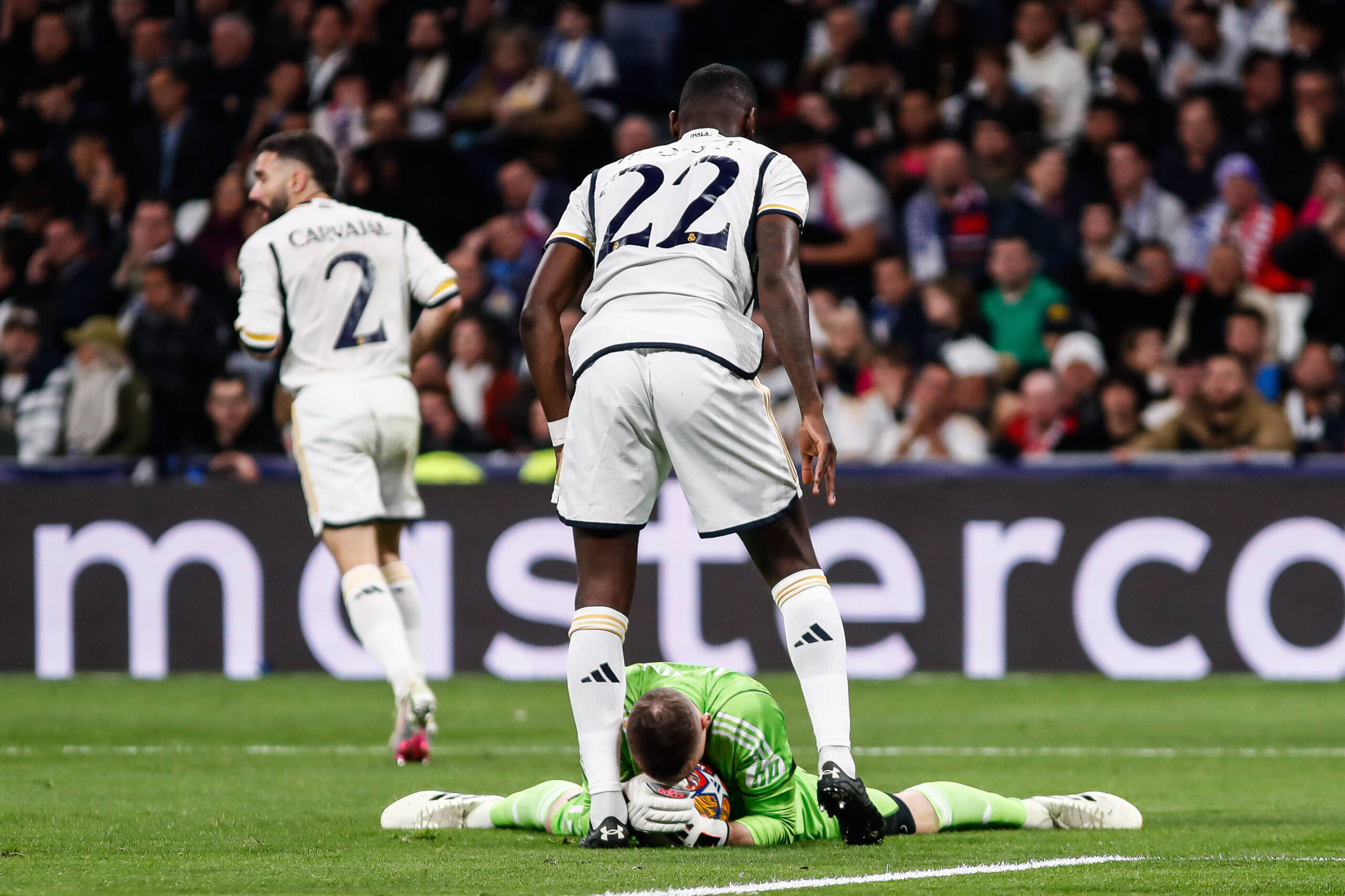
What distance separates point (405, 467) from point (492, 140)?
24.0 ft

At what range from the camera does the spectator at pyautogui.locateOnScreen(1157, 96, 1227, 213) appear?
Result: 42.7ft

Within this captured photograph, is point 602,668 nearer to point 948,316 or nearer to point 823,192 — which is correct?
point 948,316

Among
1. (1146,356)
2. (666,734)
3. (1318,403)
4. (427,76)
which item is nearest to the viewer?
(666,734)

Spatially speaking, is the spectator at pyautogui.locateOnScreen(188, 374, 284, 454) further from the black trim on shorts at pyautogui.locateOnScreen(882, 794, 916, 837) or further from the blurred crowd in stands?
the black trim on shorts at pyautogui.locateOnScreen(882, 794, 916, 837)

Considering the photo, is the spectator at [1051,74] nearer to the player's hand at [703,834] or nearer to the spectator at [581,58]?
the spectator at [581,58]

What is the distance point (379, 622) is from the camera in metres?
6.98

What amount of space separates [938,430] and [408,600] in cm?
467

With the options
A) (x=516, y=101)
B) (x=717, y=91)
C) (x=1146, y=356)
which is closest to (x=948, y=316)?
(x=1146, y=356)

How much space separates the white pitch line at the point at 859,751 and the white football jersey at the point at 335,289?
1.54 metres

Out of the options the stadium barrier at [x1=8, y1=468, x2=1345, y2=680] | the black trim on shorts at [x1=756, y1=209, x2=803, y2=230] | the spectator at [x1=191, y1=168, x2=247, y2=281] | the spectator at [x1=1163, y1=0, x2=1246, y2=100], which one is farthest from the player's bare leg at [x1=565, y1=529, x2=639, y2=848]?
the spectator at [x1=1163, y1=0, x2=1246, y2=100]

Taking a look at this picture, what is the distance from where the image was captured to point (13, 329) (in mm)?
12945

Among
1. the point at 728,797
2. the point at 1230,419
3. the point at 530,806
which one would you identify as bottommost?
the point at 530,806

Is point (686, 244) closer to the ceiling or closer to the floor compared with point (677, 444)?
closer to the ceiling

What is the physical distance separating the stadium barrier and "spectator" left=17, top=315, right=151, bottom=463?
0.80m
